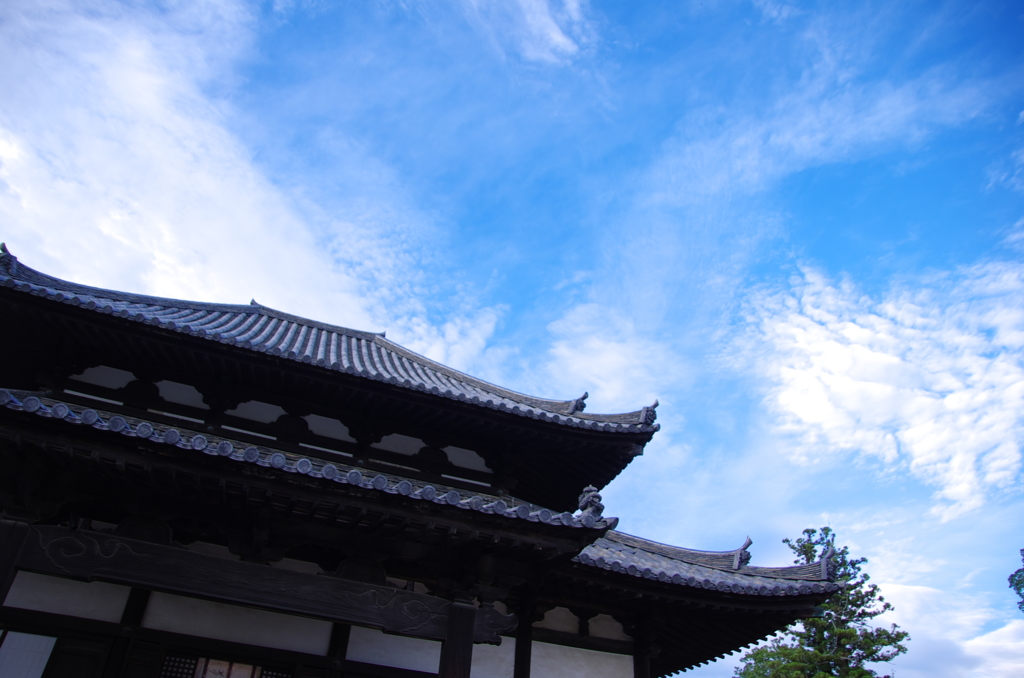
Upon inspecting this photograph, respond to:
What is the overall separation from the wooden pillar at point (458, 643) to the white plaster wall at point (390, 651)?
3.22 ft

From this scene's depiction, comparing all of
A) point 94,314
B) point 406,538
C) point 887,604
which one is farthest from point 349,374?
point 887,604

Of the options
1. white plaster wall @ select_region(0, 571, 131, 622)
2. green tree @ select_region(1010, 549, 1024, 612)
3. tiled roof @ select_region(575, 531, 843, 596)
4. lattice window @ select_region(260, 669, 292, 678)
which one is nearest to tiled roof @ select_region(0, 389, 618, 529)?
tiled roof @ select_region(575, 531, 843, 596)

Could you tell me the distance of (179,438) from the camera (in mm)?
6457

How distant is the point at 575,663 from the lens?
30.2ft

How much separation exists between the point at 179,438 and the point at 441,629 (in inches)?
144

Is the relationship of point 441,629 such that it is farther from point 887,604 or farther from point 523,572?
point 887,604

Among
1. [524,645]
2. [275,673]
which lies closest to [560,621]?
[524,645]

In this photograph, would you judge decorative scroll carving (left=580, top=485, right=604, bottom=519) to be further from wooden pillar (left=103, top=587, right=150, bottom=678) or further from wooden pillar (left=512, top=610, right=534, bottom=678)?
wooden pillar (left=103, top=587, right=150, bottom=678)

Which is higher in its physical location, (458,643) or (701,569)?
(701,569)

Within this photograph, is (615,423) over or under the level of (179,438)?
over

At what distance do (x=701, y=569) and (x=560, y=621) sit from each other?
2.95 meters

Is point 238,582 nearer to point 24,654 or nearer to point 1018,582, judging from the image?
point 24,654

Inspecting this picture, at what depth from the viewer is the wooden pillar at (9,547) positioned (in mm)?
6254

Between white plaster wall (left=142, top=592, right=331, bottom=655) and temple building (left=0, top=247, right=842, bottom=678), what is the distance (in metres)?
0.02
